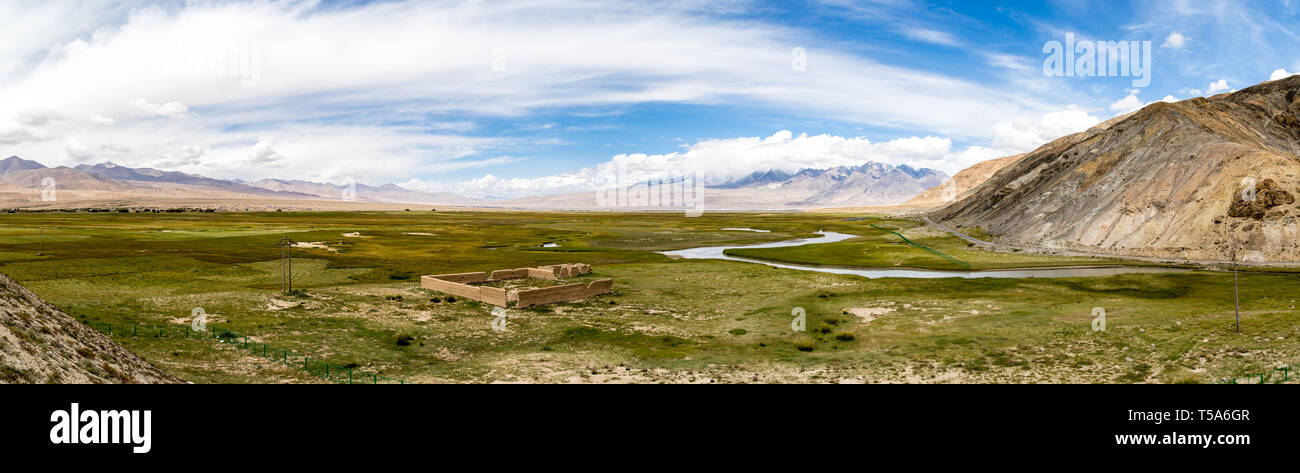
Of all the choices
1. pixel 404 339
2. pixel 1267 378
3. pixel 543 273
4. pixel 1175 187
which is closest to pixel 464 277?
pixel 543 273

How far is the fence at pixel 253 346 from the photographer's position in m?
25.5

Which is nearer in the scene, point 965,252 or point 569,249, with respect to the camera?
point 965,252

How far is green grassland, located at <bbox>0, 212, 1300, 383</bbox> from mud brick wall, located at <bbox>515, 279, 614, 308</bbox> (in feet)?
3.89

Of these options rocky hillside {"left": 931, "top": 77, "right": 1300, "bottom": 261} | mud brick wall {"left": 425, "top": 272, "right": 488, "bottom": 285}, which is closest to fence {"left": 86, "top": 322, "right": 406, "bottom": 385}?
mud brick wall {"left": 425, "top": 272, "right": 488, "bottom": 285}

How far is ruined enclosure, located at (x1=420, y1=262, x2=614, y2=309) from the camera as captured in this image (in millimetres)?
42625

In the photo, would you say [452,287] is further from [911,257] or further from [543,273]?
[911,257]

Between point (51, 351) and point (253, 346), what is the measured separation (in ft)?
66.9

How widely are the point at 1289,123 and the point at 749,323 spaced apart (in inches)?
5039

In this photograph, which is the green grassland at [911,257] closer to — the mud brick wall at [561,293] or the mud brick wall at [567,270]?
the mud brick wall at [567,270]

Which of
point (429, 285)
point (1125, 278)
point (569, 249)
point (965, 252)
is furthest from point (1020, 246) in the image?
point (429, 285)

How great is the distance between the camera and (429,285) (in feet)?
163

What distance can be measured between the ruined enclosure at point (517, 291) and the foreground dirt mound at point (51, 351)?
28.3 m

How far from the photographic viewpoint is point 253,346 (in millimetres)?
28969
